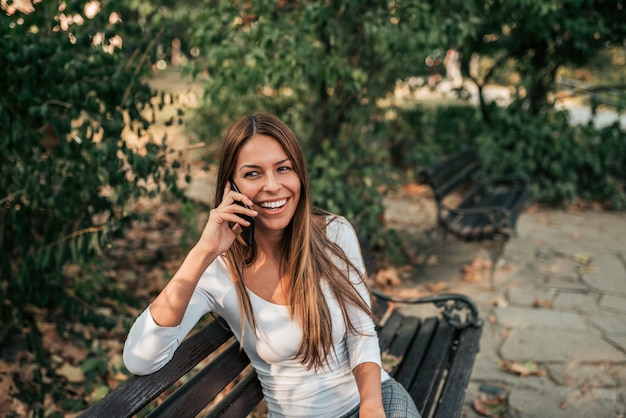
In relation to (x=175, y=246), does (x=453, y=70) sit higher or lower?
higher

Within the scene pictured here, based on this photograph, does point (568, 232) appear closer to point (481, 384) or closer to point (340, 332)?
point (481, 384)

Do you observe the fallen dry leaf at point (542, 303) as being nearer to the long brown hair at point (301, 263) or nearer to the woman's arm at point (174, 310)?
the long brown hair at point (301, 263)

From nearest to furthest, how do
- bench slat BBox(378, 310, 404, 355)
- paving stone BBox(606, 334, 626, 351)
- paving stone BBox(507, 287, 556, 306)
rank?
bench slat BBox(378, 310, 404, 355) → paving stone BBox(606, 334, 626, 351) → paving stone BBox(507, 287, 556, 306)

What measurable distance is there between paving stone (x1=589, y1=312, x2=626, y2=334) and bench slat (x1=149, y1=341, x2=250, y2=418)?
10.2ft

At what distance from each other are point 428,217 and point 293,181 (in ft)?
16.4

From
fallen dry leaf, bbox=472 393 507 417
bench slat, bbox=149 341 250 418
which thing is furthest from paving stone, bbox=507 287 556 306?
bench slat, bbox=149 341 250 418

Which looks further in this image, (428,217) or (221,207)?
(428,217)

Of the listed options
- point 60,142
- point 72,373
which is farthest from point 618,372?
point 60,142

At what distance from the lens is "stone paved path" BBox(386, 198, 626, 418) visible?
3.17 metres

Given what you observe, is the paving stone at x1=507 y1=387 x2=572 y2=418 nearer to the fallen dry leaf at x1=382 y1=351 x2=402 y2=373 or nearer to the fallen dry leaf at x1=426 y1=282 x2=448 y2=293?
the fallen dry leaf at x1=382 y1=351 x2=402 y2=373

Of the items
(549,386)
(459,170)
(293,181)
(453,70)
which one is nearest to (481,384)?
(549,386)

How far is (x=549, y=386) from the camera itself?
3.25 meters

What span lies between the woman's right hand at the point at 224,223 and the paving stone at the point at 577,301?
3.48 meters

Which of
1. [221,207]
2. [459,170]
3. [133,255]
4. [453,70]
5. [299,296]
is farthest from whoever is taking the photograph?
[453,70]
